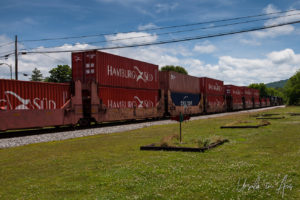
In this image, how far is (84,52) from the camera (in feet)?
76.9

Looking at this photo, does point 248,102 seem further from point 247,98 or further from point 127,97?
point 127,97

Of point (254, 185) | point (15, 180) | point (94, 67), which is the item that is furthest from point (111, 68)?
point (254, 185)

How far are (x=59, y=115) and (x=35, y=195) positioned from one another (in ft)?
50.5

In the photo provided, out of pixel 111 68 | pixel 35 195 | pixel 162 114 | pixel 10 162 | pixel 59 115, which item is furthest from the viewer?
pixel 162 114

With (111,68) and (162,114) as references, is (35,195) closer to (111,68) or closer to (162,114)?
(111,68)

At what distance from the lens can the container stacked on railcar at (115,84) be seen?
75.2ft

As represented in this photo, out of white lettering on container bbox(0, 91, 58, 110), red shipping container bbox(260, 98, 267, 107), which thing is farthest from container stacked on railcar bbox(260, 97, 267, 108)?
white lettering on container bbox(0, 91, 58, 110)

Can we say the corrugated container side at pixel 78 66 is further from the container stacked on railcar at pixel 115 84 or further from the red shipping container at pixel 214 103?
the red shipping container at pixel 214 103

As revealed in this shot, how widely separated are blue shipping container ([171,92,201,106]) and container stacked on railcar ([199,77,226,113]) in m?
2.29

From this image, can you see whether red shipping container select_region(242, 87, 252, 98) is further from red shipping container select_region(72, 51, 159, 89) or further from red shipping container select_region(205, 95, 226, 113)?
red shipping container select_region(72, 51, 159, 89)

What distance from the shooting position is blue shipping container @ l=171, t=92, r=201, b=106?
35500 mm

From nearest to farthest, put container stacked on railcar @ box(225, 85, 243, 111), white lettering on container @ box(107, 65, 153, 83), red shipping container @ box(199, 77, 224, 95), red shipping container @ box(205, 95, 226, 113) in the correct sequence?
white lettering on container @ box(107, 65, 153, 83)
red shipping container @ box(199, 77, 224, 95)
red shipping container @ box(205, 95, 226, 113)
container stacked on railcar @ box(225, 85, 243, 111)

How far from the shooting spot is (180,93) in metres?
37.0

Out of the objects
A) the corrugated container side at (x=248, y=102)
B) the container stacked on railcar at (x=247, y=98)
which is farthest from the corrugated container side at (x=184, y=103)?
the corrugated container side at (x=248, y=102)
